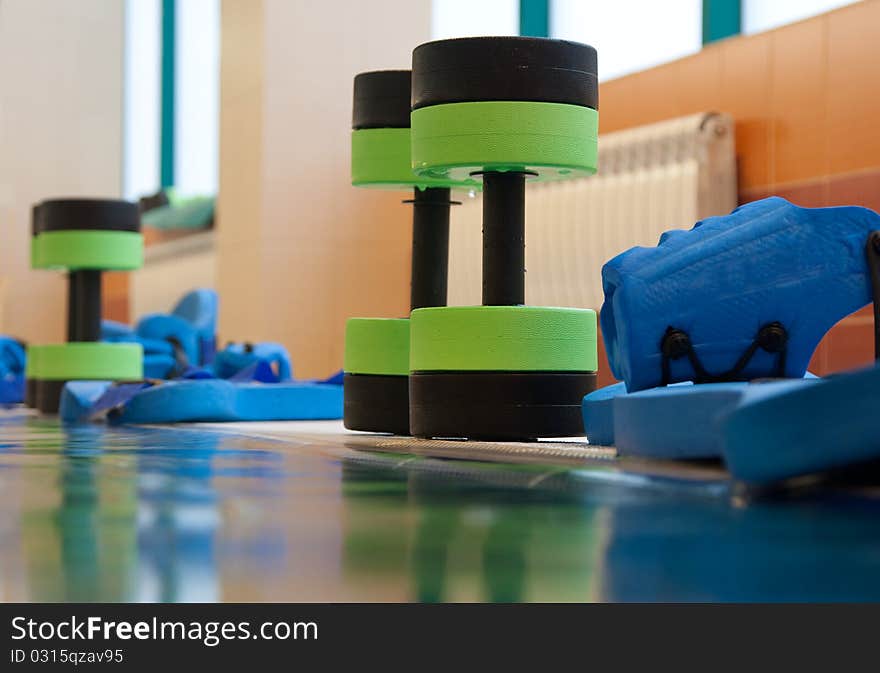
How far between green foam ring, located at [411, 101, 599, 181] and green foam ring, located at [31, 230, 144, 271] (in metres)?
2.67

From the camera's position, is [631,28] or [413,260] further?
[631,28]

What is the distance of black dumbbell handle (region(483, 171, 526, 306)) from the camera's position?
322cm

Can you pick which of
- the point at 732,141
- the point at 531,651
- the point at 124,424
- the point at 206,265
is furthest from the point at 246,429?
the point at 206,265

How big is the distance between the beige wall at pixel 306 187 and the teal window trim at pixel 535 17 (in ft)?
2.41

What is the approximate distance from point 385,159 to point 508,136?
688mm

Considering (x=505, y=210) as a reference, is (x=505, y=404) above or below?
below

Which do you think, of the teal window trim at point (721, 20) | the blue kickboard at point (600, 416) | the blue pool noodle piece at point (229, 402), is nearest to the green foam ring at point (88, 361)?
the blue pool noodle piece at point (229, 402)

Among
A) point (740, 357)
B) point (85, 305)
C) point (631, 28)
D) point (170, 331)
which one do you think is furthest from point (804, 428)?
point (170, 331)

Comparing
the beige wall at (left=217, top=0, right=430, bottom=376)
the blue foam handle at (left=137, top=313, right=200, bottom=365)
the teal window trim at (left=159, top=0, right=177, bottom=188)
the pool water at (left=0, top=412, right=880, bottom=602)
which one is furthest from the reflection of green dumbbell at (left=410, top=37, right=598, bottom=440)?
the teal window trim at (left=159, top=0, right=177, bottom=188)

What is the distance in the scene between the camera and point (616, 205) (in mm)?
5902

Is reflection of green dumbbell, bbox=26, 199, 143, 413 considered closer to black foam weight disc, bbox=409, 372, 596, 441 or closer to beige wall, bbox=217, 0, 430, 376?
beige wall, bbox=217, 0, 430, 376

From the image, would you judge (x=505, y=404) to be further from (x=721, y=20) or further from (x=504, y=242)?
(x=721, y=20)

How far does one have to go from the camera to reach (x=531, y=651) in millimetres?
840

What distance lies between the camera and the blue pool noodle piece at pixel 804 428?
157 cm
